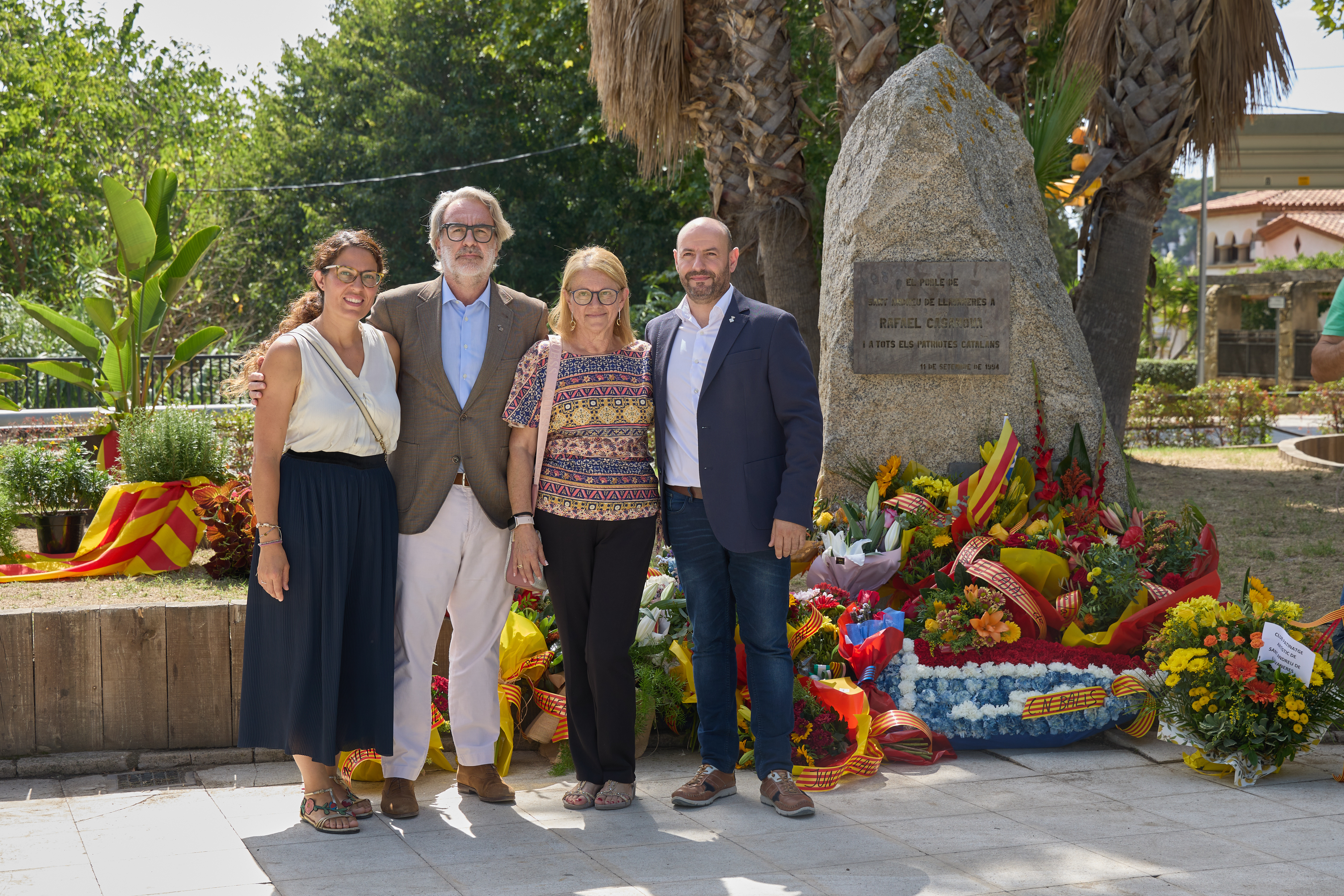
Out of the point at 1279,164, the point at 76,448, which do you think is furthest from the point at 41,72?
the point at 1279,164

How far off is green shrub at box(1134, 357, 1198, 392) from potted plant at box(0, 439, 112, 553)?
28.0 metres

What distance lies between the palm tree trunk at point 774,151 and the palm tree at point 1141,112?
6.63ft

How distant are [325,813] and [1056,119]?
243 inches

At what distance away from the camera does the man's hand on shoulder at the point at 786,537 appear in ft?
12.3

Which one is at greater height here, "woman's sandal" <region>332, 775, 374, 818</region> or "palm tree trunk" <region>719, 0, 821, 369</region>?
"palm tree trunk" <region>719, 0, 821, 369</region>

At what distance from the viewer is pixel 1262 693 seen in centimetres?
401

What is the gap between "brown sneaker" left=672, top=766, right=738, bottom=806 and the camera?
390 centimetres

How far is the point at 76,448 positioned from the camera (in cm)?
652

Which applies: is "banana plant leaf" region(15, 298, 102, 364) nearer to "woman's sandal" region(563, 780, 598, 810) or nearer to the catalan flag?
the catalan flag

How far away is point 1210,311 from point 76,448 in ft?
109

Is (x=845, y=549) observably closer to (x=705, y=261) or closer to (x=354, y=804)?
(x=705, y=261)

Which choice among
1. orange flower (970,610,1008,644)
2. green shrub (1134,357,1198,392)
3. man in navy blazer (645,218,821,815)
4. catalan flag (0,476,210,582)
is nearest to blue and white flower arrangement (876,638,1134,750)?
orange flower (970,610,1008,644)

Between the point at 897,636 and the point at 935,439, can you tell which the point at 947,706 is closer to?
the point at 897,636

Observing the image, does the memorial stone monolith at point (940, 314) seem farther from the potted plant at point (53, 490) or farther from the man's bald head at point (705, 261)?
the potted plant at point (53, 490)
